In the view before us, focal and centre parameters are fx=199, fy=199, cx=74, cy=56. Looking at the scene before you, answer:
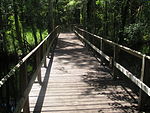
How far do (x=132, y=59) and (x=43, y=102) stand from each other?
10862 mm

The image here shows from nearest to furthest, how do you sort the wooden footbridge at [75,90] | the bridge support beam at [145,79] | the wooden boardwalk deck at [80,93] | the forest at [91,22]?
the wooden footbridge at [75,90], the bridge support beam at [145,79], the wooden boardwalk deck at [80,93], the forest at [91,22]

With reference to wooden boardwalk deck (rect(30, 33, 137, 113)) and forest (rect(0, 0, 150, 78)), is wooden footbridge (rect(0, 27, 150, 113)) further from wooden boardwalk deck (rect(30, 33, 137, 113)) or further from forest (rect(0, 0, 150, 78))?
forest (rect(0, 0, 150, 78))

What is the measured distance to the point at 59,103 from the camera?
403cm

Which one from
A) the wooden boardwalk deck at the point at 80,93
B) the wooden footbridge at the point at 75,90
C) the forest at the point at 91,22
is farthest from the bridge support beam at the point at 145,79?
the forest at the point at 91,22

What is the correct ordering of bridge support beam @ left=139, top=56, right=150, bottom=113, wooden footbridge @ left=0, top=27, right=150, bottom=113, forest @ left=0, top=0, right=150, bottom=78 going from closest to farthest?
wooden footbridge @ left=0, top=27, right=150, bottom=113
bridge support beam @ left=139, top=56, right=150, bottom=113
forest @ left=0, top=0, right=150, bottom=78

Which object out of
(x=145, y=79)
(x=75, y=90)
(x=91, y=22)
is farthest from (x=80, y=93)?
(x=91, y=22)

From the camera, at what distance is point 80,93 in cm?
457

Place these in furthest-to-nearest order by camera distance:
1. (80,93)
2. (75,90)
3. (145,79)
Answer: (75,90)
(80,93)
(145,79)

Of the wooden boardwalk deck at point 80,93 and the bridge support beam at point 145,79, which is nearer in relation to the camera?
the bridge support beam at point 145,79

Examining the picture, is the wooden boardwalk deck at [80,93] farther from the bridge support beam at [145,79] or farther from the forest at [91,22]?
the forest at [91,22]

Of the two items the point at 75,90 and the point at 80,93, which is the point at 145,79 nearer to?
the point at 80,93

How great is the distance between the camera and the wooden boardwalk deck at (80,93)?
3816 millimetres

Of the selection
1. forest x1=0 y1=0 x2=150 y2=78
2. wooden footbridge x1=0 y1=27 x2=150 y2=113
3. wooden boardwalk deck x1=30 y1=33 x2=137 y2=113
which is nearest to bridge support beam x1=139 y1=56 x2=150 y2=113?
wooden footbridge x1=0 y1=27 x2=150 y2=113

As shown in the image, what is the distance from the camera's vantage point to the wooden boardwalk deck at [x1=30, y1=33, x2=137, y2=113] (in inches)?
150
